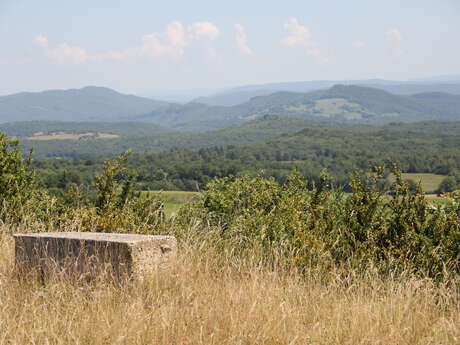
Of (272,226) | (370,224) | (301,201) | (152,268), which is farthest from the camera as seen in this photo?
(301,201)

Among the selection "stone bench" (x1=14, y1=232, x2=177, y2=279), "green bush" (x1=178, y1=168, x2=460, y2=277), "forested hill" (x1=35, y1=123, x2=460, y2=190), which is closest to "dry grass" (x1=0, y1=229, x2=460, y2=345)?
"stone bench" (x1=14, y1=232, x2=177, y2=279)

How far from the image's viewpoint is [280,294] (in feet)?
13.4

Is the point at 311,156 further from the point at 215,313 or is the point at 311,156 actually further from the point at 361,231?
the point at 215,313

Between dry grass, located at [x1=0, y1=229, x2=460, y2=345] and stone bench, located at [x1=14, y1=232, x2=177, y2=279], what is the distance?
15cm

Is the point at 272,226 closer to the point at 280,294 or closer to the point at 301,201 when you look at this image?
the point at 301,201

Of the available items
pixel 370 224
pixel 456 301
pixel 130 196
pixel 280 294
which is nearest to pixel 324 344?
pixel 280 294

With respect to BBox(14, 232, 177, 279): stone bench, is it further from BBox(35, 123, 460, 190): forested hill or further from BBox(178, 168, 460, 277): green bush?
BBox(35, 123, 460, 190): forested hill

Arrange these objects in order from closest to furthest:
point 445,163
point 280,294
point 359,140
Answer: point 280,294 < point 445,163 < point 359,140

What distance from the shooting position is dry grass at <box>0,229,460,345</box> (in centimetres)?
329

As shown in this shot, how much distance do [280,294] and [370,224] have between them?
2367 mm

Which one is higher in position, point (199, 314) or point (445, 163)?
point (199, 314)

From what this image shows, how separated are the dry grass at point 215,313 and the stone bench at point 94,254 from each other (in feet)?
Answer: 0.50

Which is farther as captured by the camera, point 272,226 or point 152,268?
point 272,226

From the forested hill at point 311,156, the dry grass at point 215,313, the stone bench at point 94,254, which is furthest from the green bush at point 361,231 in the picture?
the forested hill at point 311,156
